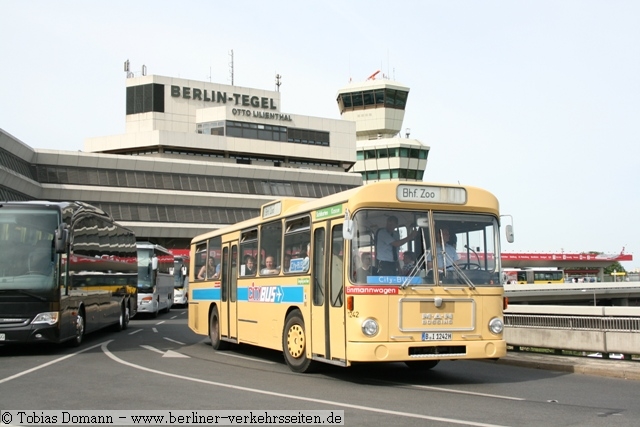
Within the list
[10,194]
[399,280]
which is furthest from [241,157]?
[399,280]

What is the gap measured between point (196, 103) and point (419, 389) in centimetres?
8301

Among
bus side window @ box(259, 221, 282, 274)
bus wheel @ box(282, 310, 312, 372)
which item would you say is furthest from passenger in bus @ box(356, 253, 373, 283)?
bus side window @ box(259, 221, 282, 274)

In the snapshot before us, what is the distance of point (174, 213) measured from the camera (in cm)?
8531

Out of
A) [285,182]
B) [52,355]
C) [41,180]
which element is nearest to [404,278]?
[52,355]

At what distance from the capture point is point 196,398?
10.4m

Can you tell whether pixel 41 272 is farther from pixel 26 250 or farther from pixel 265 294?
pixel 265 294

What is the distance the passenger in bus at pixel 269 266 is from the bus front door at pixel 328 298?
198 cm

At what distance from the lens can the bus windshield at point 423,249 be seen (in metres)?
12.1

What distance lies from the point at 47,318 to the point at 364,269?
333 inches

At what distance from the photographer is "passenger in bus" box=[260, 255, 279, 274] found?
15.4m

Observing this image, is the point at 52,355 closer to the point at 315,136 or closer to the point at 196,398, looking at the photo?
the point at 196,398

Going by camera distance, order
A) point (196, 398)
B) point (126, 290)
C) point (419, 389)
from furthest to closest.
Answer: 1. point (126, 290)
2. point (419, 389)
3. point (196, 398)

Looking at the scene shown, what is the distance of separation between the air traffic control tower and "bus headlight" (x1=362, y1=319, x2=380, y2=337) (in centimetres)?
9536

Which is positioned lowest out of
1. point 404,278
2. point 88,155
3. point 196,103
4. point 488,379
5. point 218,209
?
point 488,379
